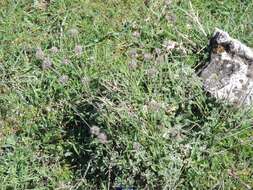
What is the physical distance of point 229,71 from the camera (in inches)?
178

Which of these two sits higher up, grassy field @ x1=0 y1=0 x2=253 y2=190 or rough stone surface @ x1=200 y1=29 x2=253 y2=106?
rough stone surface @ x1=200 y1=29 x2=253 y2=106

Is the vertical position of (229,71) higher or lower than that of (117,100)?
higher

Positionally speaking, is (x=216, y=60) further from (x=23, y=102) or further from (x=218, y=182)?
(x=23, y=102)

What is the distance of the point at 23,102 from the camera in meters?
4.61

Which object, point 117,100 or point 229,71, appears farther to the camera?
point 229,71

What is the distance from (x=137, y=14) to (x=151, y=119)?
142 cm

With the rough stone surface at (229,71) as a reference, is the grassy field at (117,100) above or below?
below

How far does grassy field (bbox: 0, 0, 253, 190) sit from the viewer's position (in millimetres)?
4059

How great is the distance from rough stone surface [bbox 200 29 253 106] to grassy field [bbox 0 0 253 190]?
0.38 ft

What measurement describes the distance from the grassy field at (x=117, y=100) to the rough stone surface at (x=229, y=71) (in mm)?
116

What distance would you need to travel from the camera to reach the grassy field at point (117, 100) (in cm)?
406

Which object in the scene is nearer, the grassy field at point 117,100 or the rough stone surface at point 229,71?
the grassy field at point 117,100

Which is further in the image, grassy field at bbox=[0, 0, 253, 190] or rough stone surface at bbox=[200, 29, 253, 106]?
rough stone surface at bbox=[200, 29, 253, 106]

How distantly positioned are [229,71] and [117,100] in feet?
3.09
